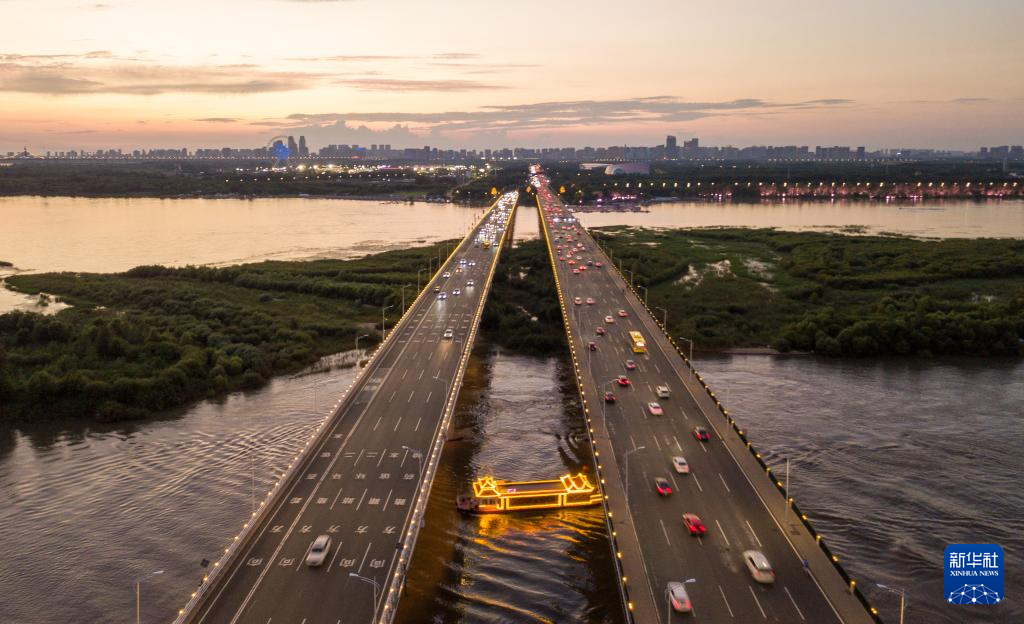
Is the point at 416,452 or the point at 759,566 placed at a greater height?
the point at 416,452

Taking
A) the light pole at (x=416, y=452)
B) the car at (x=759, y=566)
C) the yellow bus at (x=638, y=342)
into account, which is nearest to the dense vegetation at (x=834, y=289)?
the yellow bus at (x=638, y=342)

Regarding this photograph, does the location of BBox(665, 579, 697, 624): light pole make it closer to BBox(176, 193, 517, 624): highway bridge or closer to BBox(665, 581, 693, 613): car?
BBox(665, 581, 693, 613): car

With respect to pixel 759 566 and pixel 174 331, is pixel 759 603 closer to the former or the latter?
pixel 759 566

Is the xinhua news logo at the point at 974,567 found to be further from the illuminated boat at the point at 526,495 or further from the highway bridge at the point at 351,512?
the highway bridge at the point at 351,512

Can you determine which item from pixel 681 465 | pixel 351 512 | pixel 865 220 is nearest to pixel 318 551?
pixel 351 512

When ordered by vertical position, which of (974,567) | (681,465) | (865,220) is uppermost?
(865,220)

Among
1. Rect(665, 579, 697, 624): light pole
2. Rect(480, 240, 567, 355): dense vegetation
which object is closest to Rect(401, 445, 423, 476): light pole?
Rect(665, 579, 697, 624): light pole
